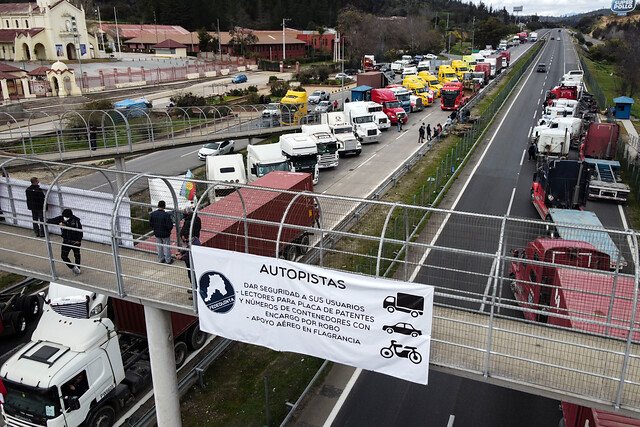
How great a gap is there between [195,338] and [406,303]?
916cm

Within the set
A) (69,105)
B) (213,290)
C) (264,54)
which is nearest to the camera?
(213,290)

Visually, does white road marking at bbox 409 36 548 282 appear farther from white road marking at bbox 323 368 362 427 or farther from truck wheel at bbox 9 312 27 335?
truck wheel at bbox 9 312 27 335

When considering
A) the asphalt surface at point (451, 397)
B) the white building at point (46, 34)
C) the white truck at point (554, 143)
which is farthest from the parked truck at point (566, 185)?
the white building at point (46, 34)

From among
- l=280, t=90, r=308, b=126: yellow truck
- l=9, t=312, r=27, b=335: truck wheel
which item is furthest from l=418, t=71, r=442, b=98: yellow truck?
l=9, t=312, r=27, b=335: truck wheel

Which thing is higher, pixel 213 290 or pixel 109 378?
pixel 213 290

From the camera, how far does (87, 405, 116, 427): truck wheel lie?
12.5m

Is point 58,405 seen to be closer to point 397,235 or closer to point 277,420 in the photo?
point 277,420

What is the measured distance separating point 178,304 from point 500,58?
88145mm

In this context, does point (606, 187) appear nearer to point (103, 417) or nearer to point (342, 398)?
point (342, 398)

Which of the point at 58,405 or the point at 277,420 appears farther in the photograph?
the point at 277,420

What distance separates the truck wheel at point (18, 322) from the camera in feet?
54.9

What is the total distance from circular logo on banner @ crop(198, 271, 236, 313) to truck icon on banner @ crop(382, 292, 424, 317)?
3.18 m

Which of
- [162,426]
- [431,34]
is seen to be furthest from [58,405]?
[431,34]

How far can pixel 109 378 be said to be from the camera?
510 inches
